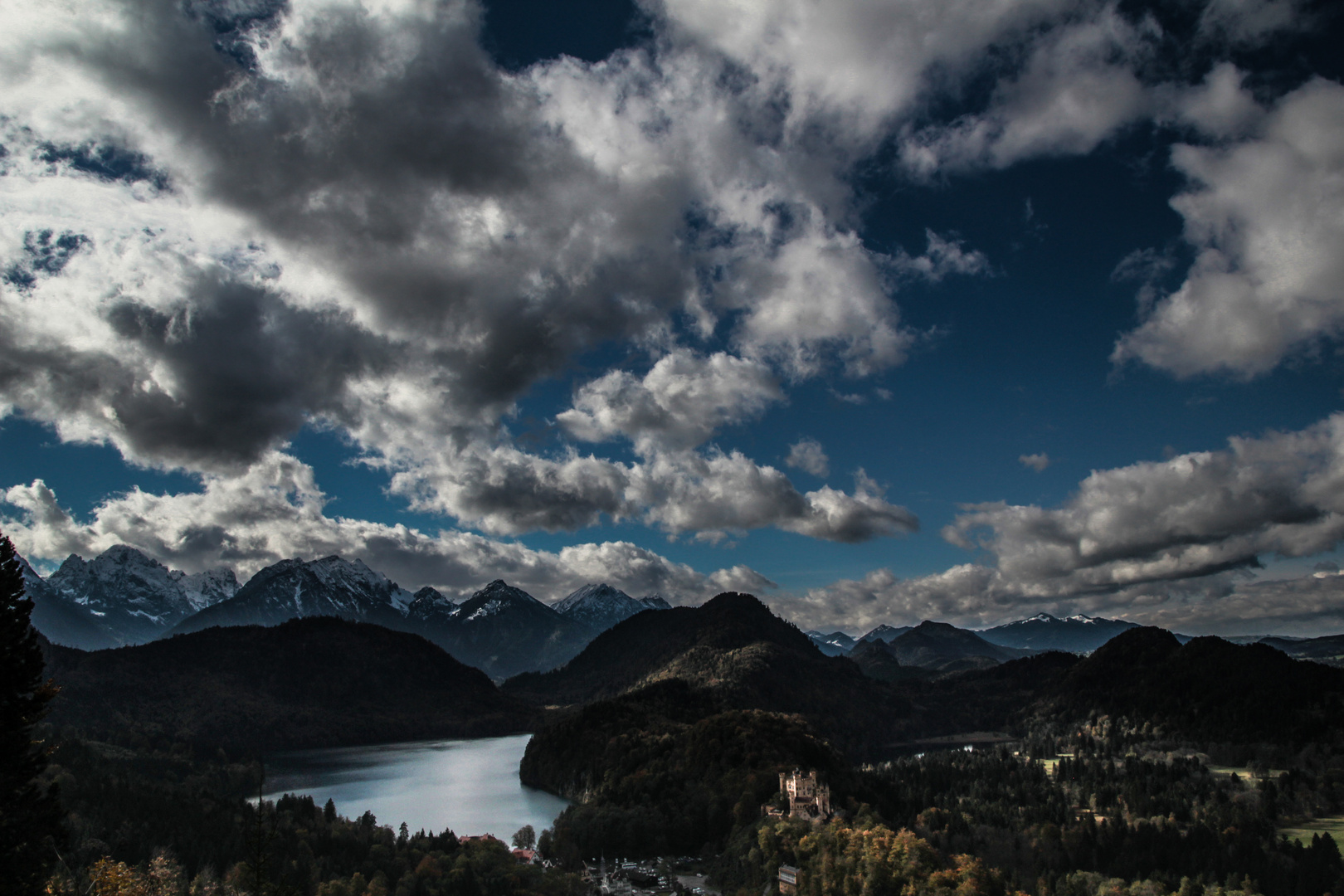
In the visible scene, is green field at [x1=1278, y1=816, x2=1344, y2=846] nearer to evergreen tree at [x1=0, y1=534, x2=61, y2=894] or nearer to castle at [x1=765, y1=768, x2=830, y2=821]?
castle at [x1=765, y1=768, x2=830, y2=821]

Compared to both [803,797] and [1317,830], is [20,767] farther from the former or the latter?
[1317,830]

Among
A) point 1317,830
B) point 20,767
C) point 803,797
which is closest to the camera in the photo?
point 20,767

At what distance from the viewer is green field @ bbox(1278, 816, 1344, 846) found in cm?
17088

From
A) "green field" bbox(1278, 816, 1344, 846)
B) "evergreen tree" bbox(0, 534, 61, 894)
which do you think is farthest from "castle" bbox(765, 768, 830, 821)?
"green field" bbox(1278, 816, 1344, 846)

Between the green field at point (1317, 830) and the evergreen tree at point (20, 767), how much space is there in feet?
723

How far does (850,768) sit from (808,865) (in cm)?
8594

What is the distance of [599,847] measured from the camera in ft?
463

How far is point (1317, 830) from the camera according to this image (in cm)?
17962

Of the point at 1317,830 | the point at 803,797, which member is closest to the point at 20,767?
the point at 803,797

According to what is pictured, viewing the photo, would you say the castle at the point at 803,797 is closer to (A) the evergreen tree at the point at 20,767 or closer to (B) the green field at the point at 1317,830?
(A) the evergreen tree at the point at 20,767

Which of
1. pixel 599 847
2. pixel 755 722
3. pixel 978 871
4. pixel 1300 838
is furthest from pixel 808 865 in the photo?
pixel 1300 838

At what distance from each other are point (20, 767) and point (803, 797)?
124185mm

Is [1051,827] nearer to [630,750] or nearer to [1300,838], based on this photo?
[1300,838]

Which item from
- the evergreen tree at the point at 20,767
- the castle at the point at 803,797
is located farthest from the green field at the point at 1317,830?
the evergreen tree at the point at 20,767
